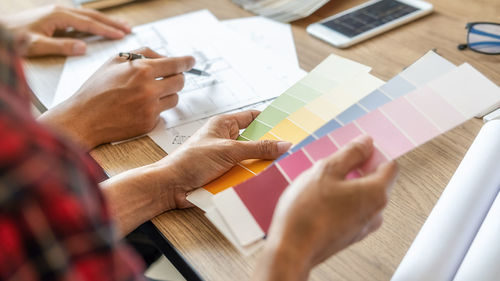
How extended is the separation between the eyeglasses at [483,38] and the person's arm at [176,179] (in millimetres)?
520

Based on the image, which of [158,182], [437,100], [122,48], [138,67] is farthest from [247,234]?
[122,48]

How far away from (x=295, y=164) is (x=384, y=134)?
12 cm

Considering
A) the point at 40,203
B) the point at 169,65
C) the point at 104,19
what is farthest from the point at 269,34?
the point at 40,203

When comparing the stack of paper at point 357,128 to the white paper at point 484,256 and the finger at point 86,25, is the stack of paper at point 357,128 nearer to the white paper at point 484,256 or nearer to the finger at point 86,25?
the white paper at point 484,256

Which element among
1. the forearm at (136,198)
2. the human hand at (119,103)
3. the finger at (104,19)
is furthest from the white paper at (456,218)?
the finger at (104,19)

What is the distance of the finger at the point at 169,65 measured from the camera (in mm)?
901

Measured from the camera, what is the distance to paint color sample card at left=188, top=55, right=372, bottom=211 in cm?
70

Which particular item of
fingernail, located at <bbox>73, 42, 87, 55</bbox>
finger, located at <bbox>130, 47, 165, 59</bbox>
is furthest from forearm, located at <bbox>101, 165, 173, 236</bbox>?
fingernail, located at <bbox>73, 42, 87, 55</bbox>

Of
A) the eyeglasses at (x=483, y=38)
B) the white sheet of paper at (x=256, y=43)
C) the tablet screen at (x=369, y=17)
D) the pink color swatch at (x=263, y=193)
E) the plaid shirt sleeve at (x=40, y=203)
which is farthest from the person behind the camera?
the tablet screen at (x=369, y=17)

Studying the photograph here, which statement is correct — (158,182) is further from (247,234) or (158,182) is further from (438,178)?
(438,178)

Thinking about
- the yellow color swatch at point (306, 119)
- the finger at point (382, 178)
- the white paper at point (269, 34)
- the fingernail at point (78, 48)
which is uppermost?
the finger at point (382, 178)

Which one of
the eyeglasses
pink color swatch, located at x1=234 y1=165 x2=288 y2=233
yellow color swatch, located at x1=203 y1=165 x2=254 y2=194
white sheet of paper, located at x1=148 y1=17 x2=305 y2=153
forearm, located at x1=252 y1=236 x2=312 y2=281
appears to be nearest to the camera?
forearm, located at x1=252 y1=236 x2=312 y2=281

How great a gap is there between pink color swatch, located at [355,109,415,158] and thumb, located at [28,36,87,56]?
76 cm

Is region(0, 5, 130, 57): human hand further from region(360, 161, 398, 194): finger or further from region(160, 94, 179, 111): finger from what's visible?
region(360, 161, 398, 194): finger
